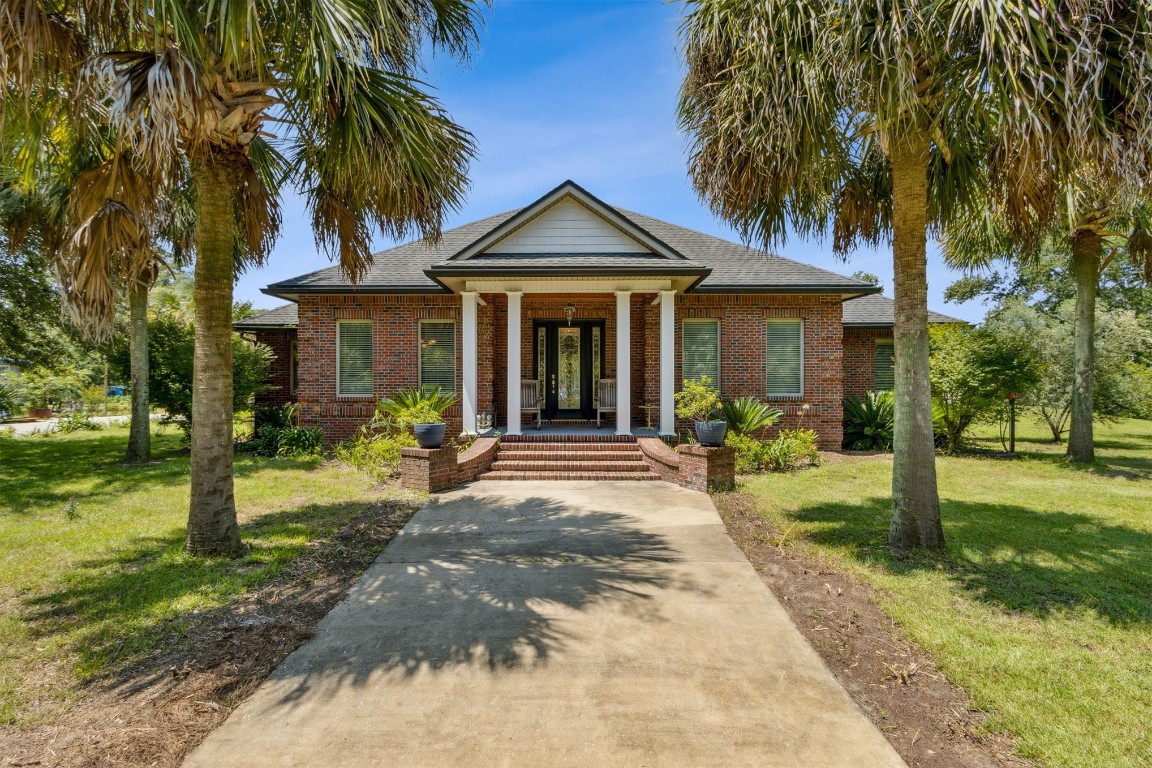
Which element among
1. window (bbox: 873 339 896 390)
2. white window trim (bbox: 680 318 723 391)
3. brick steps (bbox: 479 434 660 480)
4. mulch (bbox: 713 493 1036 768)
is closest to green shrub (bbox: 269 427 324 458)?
brick steps (bbox: 479 434 660 480)

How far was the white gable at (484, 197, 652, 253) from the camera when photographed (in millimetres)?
10695

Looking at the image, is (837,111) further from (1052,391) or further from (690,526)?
(1052,391)

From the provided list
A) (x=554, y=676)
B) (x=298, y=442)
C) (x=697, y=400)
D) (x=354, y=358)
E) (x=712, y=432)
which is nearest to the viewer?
(x=554, y=676)

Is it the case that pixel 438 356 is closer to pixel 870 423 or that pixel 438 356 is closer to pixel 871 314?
pixel 870 423

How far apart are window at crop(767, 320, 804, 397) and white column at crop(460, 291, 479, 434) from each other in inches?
273

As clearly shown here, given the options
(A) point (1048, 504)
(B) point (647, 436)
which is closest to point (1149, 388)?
(A) point (1048, 504)

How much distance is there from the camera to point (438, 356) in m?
12.3

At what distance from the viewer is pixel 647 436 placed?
10234 millimetres

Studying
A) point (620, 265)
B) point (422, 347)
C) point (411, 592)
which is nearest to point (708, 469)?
point (620, 265)

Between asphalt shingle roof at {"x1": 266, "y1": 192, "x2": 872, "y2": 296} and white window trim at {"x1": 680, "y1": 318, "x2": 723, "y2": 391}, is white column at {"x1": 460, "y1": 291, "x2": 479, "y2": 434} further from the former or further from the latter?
white window trim at {"x1": 680, "y1": 318, "x2": 723, "y2": 391}

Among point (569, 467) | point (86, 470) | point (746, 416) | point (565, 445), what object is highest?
point (746, 416)

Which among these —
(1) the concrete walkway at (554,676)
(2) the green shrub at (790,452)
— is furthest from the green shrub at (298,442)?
(2) the green shrub at (790,452)

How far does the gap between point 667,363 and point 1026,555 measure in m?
6.30

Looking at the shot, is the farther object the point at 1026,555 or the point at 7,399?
the point at 7,399
